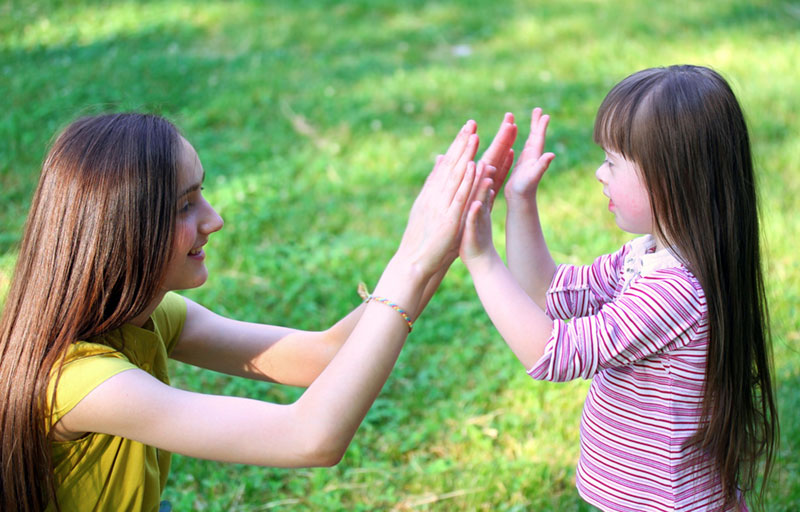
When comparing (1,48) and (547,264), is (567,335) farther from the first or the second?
(1,48)

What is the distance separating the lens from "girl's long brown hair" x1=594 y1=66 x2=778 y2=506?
1746 millimetres

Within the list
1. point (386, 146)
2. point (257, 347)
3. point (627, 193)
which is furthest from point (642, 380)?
point (386, 146)

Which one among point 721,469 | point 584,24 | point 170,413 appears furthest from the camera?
point 584,24

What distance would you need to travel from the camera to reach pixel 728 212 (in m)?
1.77

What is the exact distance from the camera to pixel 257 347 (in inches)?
88.6

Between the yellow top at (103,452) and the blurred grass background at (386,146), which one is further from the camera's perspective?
the blurred grass background at (386,146)

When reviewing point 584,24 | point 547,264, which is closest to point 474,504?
point 547,264

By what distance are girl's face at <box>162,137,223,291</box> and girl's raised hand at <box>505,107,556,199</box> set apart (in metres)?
0.71

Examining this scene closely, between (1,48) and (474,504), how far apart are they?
17.7 ft

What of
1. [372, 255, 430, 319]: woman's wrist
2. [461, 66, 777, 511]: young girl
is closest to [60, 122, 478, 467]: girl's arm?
[372, 255, 430, 319]: woman's wrist

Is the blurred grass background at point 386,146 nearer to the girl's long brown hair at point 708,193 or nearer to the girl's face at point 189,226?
the girl's face at point 189,226

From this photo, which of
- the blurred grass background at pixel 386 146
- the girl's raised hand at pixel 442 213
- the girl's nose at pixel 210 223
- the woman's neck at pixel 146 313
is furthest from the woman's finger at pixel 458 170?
the blurred grass background at pixel 386 146

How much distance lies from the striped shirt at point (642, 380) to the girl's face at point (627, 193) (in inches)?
3.1

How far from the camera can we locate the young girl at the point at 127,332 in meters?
1.67
